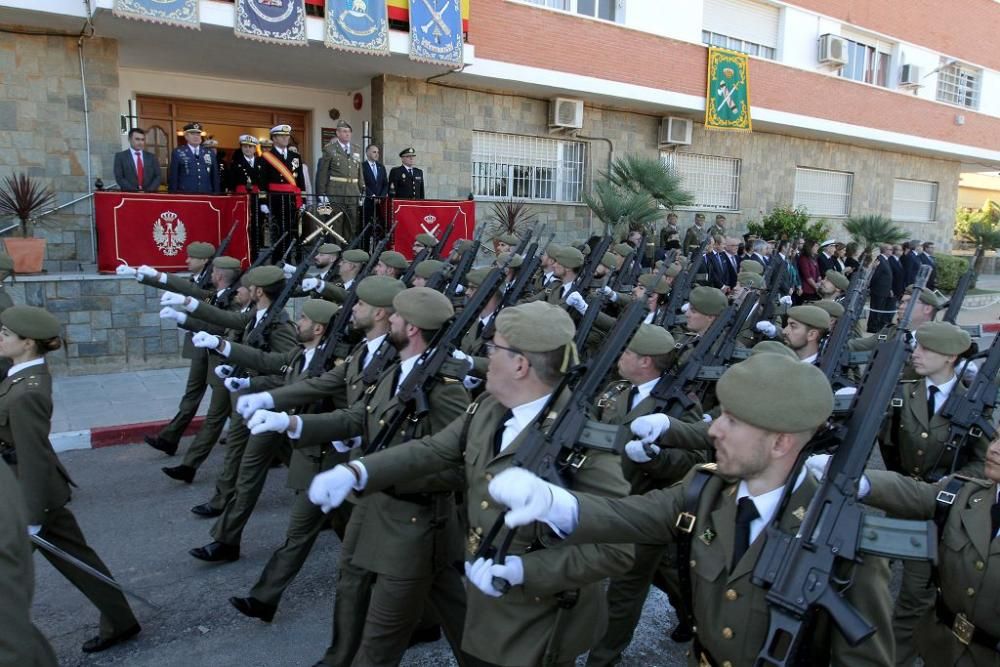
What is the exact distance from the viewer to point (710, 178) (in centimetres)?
1880

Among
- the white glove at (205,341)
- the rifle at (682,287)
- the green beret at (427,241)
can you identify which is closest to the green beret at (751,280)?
the rifle at (682,287)

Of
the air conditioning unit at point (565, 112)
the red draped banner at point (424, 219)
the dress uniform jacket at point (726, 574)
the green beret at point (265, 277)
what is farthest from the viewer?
the air conditioning unit at point (565, 112)

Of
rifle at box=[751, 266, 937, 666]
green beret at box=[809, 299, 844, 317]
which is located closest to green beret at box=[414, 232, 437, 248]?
green beret at box=[809, 299, 844, 317]

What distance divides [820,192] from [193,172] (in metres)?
17.4

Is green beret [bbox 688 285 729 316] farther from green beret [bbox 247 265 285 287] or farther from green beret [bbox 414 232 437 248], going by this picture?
green beret [bbox 414 232 437 248]

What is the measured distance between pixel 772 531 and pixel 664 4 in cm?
1689

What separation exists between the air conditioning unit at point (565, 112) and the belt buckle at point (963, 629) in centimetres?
1399

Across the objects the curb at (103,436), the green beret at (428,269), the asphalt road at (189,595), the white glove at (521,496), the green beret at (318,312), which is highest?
the green beret at (428,269)

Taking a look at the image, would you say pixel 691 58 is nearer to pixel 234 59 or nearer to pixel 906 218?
pixel 234 59

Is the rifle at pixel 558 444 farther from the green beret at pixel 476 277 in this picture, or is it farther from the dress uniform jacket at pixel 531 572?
the green beret at pixel 476 277

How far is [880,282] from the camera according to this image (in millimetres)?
15250

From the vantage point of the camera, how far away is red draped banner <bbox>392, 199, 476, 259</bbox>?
38.6ft

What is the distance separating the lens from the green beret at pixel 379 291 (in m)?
4.18

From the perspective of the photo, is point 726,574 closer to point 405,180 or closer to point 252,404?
point 252,404
